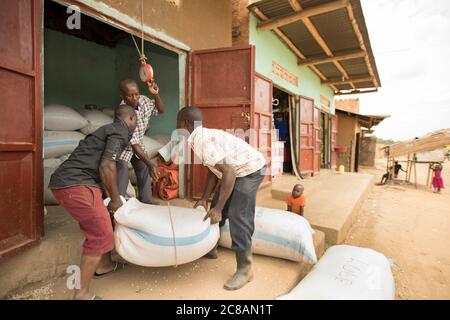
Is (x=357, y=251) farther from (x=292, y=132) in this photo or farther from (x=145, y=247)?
(x=292, y=132)

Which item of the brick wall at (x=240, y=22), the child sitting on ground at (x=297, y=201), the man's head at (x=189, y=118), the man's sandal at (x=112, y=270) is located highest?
the brick wall at (x=240, y=22)

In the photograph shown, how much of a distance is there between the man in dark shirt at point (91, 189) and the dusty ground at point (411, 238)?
8.95ft

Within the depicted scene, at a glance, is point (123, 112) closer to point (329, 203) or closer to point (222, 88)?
point (222, 88)

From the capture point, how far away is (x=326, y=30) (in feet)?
17.3

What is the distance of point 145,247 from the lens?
1672mm

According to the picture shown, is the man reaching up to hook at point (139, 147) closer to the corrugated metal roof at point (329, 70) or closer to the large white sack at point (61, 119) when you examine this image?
the large white sack at point (61, 119)

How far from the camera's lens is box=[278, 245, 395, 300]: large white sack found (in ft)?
5.39

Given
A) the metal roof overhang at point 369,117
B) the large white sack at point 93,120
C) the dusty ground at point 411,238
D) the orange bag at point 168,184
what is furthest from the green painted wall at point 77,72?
the metal roof overhang at point 369,117

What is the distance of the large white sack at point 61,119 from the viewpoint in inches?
133

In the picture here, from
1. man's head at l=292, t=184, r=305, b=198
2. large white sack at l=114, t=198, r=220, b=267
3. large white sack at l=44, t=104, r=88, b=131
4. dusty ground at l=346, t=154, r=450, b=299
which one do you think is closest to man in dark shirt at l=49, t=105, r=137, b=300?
large white sack at l=114, t=198, r=220, b=267

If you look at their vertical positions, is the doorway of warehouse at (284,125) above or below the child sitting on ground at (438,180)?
above

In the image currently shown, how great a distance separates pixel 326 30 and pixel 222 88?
3.13 metres
